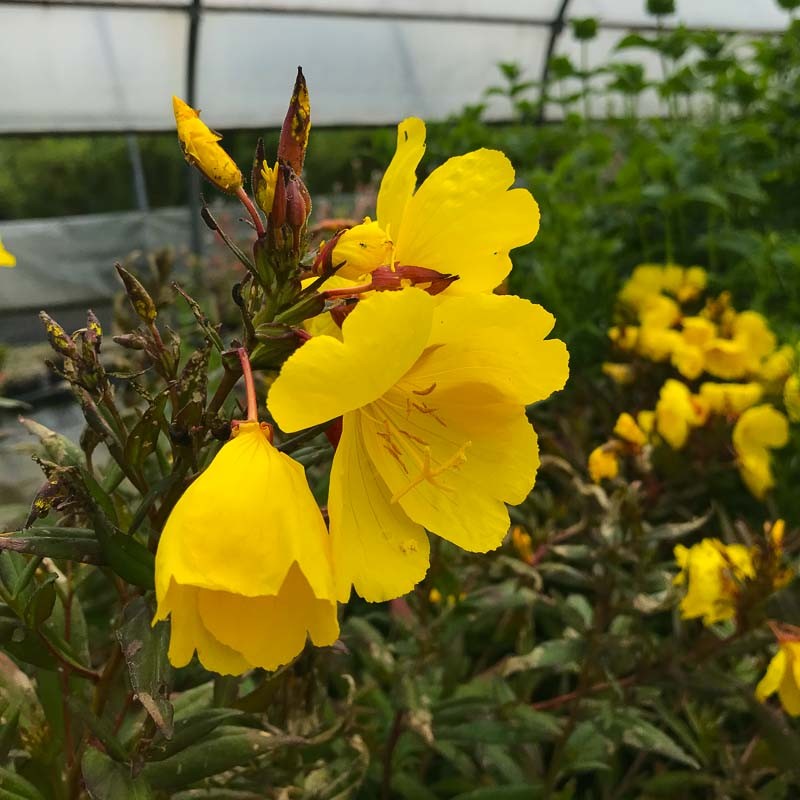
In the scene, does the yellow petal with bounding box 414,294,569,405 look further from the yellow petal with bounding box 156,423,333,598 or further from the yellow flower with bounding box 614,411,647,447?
the yellow flower with bounding box 614,411,647,447

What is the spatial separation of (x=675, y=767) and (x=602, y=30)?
4.70m

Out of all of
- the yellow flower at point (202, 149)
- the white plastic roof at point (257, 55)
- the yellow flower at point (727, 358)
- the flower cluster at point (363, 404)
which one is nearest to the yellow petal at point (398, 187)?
the flower cluster at point (363, 404)

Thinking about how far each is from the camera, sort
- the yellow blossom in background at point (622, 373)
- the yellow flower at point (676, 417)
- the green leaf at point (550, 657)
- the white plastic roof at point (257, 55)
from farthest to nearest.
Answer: the white plastic roof at point (257, 55)
the yellow blossom in background at point (622, 373)
the yellow flower at point (676, 417)
the green leaf at point (550, 657)

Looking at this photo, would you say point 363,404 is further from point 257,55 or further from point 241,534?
point 257,55

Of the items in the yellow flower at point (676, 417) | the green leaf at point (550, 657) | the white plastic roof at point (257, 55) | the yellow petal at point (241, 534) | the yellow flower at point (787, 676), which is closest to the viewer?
the yellow petal at point (241, 534)

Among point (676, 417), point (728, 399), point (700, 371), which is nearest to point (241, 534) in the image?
point (676, 417)

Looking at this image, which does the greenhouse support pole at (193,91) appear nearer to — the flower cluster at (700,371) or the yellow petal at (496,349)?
the flower cluster at (700,371)

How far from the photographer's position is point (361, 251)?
532 mm

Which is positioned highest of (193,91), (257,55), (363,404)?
(257,55)

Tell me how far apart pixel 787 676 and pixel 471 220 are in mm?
734

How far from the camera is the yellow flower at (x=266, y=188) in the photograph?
52 cm

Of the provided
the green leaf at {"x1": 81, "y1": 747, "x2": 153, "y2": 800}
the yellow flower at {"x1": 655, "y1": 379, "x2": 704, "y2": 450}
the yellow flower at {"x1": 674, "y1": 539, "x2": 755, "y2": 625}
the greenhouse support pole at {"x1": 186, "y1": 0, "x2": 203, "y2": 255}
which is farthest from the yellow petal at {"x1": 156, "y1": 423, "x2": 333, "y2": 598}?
the greenhouse support pole at {"x1": 186, "y1": 0, "x2": 203, "y2": 255}

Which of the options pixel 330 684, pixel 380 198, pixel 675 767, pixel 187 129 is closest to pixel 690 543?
pixel 675 767

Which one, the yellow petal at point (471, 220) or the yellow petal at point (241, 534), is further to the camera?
the yellow petal at point (471, 220)
